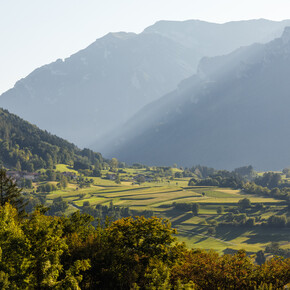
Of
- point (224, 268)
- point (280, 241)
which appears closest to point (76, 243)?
point (224, 268)

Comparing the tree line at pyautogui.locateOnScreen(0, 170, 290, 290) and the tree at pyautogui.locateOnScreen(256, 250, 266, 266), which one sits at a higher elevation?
the tree line at pyautogui.locateOnScreen(0, 170, 290, 290)

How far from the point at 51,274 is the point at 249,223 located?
17030 centimetres

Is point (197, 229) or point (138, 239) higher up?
point (138, 239)

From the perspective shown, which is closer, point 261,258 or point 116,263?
point 116,263

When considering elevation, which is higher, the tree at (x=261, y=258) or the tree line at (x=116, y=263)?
the tree line at (x=116, y=263)

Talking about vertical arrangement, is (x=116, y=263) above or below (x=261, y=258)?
above

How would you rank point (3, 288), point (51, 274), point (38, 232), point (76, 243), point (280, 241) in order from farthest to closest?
point (280, 241) < point (76, 243) < point (38, 232) < point (51, 274) < point (3, 288)

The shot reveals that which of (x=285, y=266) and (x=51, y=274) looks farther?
(x=285, y=266)

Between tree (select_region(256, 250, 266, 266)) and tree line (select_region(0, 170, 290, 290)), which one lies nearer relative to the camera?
tree line (select_region(0, 170, 290, 290))

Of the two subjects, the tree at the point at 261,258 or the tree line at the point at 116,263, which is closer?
the tree line at the point at 116,263

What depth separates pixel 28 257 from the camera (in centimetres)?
4056

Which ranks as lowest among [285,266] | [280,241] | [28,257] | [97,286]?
[280,241]

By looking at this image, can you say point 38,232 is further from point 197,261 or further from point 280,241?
point 280,241

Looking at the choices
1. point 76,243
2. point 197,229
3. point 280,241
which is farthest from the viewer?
point 197,229
